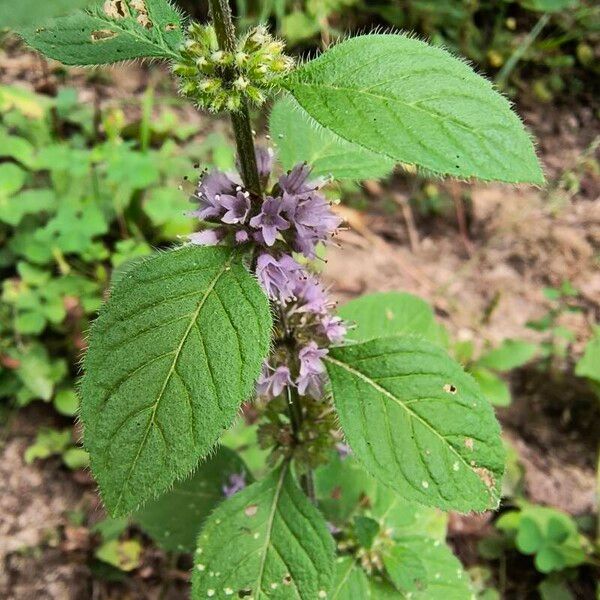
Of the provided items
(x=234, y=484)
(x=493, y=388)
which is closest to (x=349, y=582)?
(x=234, y=484)

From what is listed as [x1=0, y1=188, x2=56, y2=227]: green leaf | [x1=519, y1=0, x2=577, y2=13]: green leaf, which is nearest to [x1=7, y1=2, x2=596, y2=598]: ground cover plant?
[x1=0, y1=188, x2=56, y2=227]: green leaf

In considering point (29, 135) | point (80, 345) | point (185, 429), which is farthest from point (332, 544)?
point (29, 135)

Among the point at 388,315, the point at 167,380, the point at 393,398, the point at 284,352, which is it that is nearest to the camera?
the point at 167,380

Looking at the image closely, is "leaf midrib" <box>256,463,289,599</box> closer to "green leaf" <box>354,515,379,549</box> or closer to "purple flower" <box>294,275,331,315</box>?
"green leaf" <box>354,515,379,549</box>

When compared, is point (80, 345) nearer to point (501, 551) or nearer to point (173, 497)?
point (173, 497)

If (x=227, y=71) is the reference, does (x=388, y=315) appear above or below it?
below

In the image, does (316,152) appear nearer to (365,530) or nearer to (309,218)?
(309,218)
